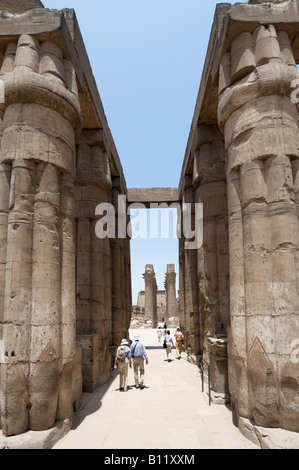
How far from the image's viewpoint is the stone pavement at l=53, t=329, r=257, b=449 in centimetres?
542

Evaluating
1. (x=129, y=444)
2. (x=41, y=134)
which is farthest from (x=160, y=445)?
(x=41, y=134)

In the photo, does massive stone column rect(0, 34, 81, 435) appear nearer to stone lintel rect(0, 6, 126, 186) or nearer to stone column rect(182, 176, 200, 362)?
stone lintel rect(0, 6, 126, 186)

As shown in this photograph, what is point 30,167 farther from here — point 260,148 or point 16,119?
point 260,148

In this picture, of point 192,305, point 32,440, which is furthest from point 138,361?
point 192,305

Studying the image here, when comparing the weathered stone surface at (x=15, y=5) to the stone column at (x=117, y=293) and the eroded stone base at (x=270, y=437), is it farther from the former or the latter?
the eroded stone base at (x=270, y=437)


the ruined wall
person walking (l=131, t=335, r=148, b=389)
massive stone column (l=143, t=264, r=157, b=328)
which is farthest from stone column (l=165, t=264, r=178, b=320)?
the ruined wall

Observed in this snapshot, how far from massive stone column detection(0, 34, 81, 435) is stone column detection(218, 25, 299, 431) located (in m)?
3.20

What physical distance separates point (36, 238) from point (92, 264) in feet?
14.7

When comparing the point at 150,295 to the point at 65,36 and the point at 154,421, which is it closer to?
the point at 154,421

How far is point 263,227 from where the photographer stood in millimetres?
5898

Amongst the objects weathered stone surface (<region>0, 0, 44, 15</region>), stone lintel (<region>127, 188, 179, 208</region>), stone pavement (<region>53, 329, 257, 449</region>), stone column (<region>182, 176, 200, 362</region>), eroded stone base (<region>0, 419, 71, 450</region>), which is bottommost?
stone pavement (<region>53, 329, 257, 449</region>)

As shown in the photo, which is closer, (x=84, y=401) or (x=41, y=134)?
(x=41, y=134)
